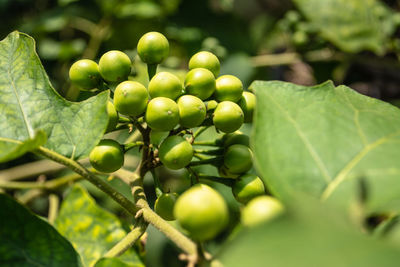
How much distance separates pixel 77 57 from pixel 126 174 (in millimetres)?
2327

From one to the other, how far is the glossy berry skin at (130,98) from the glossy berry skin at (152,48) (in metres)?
0.24

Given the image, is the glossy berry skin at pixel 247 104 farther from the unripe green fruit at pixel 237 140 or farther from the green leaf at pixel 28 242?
the green leaf at pixel 28 242

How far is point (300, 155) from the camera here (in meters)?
1.09

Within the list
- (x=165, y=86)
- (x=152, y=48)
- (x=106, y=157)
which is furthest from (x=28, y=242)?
(x=152, y=48)

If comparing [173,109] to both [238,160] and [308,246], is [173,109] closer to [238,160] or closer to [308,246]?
[238,160]

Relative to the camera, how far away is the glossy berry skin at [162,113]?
49.4 inches

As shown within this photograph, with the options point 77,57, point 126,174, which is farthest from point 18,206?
point 77,57

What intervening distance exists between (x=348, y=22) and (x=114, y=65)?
2370mm

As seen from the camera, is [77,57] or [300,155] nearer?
[300,155]

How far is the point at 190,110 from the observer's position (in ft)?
4.30

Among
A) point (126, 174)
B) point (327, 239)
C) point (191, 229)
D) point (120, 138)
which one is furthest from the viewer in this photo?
point (120, 138)

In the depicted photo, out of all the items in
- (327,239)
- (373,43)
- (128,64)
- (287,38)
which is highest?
(327,239)

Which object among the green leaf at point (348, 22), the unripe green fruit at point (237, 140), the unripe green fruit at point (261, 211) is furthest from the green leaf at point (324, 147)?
the green leaf at point (348, 22)

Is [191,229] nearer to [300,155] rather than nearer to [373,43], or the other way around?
[300,155]
